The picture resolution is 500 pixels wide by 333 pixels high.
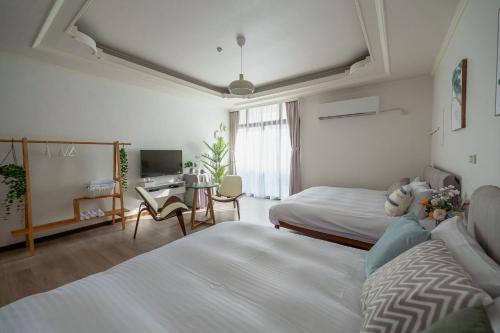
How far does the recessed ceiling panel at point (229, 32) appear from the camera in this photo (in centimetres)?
225

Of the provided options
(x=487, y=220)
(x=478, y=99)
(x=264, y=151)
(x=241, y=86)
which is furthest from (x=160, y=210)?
(x=478, y=99)

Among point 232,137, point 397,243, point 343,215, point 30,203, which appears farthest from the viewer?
point 232,137

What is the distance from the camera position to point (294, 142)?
16.5 ft

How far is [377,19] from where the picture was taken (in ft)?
6.98

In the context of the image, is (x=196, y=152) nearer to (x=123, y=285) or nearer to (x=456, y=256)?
(x=123, y=285)

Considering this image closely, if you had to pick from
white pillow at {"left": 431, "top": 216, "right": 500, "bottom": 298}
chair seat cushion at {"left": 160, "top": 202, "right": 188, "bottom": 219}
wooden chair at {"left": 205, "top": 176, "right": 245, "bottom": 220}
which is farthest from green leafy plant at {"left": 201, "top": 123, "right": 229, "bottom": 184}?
white pillow at {"left": 431, "top": 216, "right": 500, "bottom": 298}

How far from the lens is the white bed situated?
2.20 m

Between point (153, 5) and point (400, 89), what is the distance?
162 inches

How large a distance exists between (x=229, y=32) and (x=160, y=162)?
113 inches

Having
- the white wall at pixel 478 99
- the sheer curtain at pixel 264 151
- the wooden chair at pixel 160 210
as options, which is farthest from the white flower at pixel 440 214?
the sheer curtain at pixel 264 151

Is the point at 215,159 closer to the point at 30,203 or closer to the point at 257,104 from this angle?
the point at 257,104

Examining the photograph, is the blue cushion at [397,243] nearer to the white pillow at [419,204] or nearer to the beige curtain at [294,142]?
the white pillow at [419,204]

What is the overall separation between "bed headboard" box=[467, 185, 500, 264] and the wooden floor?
309 cm

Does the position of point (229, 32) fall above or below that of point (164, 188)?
above
